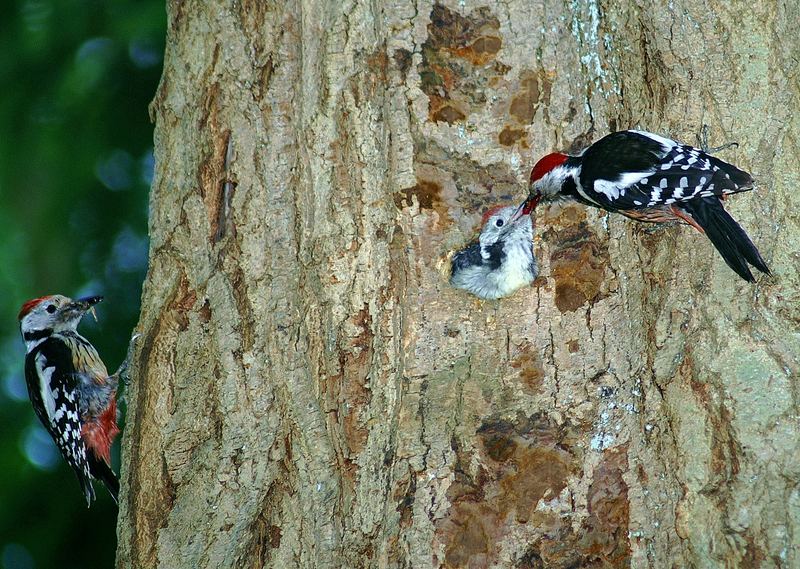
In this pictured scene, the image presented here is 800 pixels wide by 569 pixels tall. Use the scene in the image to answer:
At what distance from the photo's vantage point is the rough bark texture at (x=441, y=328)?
7.55 ft

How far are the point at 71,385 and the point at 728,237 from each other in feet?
10.0

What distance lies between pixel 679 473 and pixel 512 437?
523mm

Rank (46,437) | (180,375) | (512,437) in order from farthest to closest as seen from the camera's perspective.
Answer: (46,437)
(180,375)
(512,437)

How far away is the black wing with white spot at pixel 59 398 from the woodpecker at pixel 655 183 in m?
2.30

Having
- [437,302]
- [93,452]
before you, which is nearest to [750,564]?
[437,302]

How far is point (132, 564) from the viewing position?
2.61 metres

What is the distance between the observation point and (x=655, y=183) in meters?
2.98

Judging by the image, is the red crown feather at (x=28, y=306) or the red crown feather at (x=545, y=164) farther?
the red crown feather at (x=28, y=306)

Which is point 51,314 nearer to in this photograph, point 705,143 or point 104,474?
point 104,474

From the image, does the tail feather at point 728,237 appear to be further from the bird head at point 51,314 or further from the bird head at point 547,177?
the bird head at point 51,314

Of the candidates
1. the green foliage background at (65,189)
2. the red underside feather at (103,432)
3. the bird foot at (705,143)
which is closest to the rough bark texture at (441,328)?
the bird foot at (705,143)

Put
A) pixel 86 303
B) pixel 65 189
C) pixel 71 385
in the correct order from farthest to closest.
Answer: pixel 71 385
pixel 86 303
pixel 65 189

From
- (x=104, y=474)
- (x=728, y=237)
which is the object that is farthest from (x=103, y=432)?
(x=728, y=237)

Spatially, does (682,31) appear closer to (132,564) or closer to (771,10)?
(771,10)
